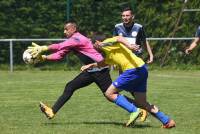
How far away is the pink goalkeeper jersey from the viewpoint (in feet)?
35.4

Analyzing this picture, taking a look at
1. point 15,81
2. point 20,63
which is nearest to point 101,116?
point 15,81

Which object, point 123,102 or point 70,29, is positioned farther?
point 70,29

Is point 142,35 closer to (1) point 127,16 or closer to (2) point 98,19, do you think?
(1) point 127,16

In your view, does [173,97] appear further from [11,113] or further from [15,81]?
[15,81]

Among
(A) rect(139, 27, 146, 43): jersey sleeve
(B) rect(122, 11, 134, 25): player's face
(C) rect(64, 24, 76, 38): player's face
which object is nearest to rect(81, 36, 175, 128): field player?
(C) rect(64, 24, 76, 38): player's face

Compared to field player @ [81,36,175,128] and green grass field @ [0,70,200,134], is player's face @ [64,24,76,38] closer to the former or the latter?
field player @ [81,36,175,128]

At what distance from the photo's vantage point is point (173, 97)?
15.6m

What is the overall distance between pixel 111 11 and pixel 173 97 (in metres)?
13.1

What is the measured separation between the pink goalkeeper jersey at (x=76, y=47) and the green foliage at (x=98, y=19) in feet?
51.5

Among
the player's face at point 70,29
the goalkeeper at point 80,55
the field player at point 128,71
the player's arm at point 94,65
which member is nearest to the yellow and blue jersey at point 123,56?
the field player at point 128,71

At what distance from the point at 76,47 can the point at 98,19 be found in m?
17.3

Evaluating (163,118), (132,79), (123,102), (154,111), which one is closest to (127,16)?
(132,79)

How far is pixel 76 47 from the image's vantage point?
1102 cm

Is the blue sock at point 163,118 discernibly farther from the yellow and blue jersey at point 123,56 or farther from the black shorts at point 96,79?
the black shorts at point 96,79
